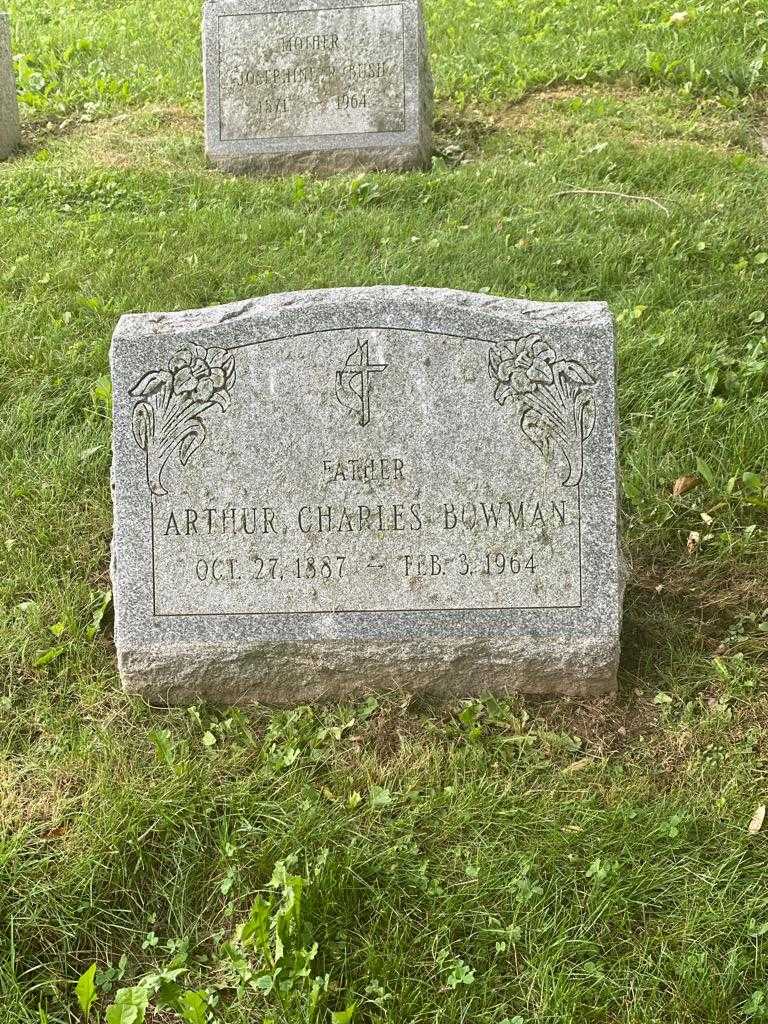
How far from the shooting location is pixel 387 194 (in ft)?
21.2

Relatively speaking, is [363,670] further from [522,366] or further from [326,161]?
[326,161]

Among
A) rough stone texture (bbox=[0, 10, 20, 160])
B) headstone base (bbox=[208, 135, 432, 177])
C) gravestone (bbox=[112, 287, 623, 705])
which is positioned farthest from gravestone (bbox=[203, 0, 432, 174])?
gravestone (bbox=[112, 287, 623, 705])

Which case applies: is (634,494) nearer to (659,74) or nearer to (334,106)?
(334,106)

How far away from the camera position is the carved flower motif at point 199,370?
10.2 ft

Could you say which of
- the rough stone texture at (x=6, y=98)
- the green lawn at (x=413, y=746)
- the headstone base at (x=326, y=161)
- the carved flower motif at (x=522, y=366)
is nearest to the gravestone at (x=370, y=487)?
the carved flower motif at (x=522, y=366)

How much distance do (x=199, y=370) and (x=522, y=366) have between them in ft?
3.10

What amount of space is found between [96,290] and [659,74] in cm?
515

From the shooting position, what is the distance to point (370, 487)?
10.3 ft

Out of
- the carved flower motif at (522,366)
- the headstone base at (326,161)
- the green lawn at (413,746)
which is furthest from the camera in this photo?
the headstone base at (326,161)

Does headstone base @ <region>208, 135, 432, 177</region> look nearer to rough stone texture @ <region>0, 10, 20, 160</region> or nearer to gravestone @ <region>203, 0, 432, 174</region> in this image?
gravestone @ <region>203, 0, 432, 174</region>

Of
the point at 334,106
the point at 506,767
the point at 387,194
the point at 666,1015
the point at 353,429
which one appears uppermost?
the point at 334,106

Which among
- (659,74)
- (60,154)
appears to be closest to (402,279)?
(60,154)

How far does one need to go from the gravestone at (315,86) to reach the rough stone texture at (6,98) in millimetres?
1536

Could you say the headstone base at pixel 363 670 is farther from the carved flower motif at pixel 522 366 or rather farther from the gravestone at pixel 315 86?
the gravestone at pixel 315 86
